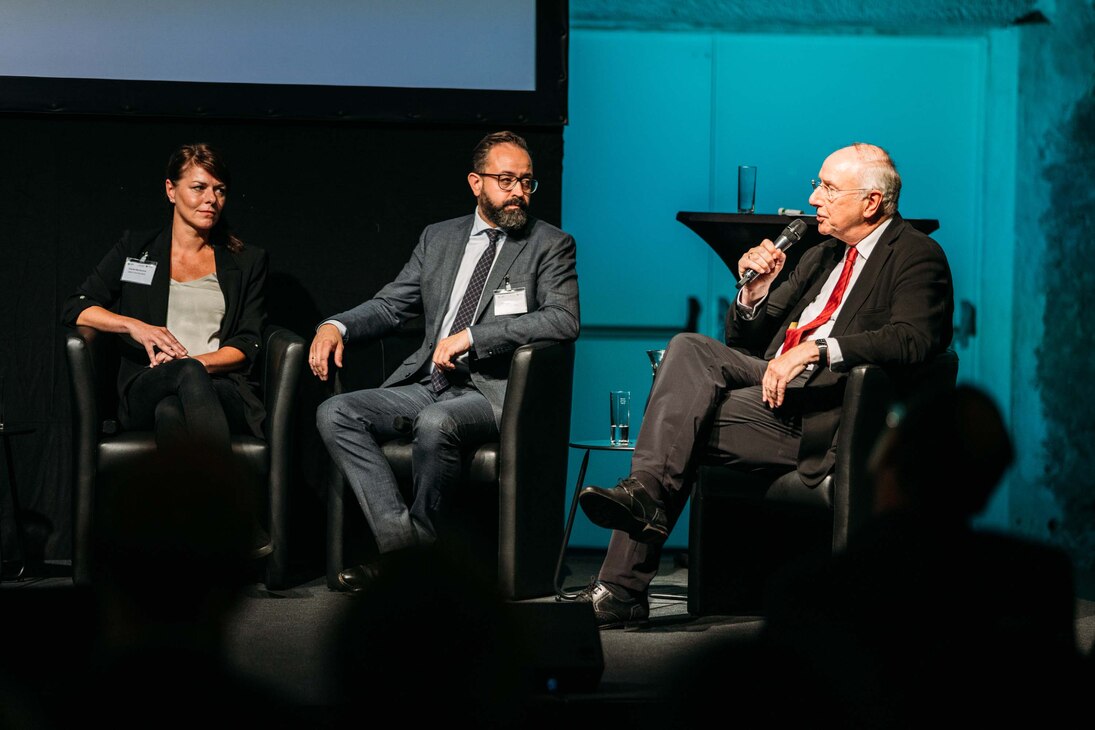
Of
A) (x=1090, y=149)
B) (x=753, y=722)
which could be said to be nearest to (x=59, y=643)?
(x=753, y=722)

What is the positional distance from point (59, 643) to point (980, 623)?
4.14 feet

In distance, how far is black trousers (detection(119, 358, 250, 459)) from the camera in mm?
3176

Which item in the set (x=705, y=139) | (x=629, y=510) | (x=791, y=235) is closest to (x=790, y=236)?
→ (x=791, y=235)

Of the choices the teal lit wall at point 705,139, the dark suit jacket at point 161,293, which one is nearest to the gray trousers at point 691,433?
the dark suit jacket at point 161,293

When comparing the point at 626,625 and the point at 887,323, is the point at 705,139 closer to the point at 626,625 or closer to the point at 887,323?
the point at 887,323

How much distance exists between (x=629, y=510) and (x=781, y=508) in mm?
433

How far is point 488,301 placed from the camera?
3.42 meters

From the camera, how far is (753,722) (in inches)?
50.5

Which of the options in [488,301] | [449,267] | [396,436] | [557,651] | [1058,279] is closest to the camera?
[557,651]

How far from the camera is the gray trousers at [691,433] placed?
2.83 meters

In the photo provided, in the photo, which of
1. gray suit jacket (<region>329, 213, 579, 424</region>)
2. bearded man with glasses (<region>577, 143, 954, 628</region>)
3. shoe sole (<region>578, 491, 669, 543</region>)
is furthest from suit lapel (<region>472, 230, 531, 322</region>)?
shoe sole (<region>578, 491, 669, 543</region>)

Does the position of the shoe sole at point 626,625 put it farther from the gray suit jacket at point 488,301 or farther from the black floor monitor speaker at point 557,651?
the black floor monitor speaker at point 557,651

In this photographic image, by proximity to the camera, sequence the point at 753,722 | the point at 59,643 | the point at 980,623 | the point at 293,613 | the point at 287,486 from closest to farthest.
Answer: the point at 753,722, the point at 59,643, the point at 980,623, the point at 293,613, the point at 287,486

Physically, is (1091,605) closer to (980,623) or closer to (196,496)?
(980,623)
